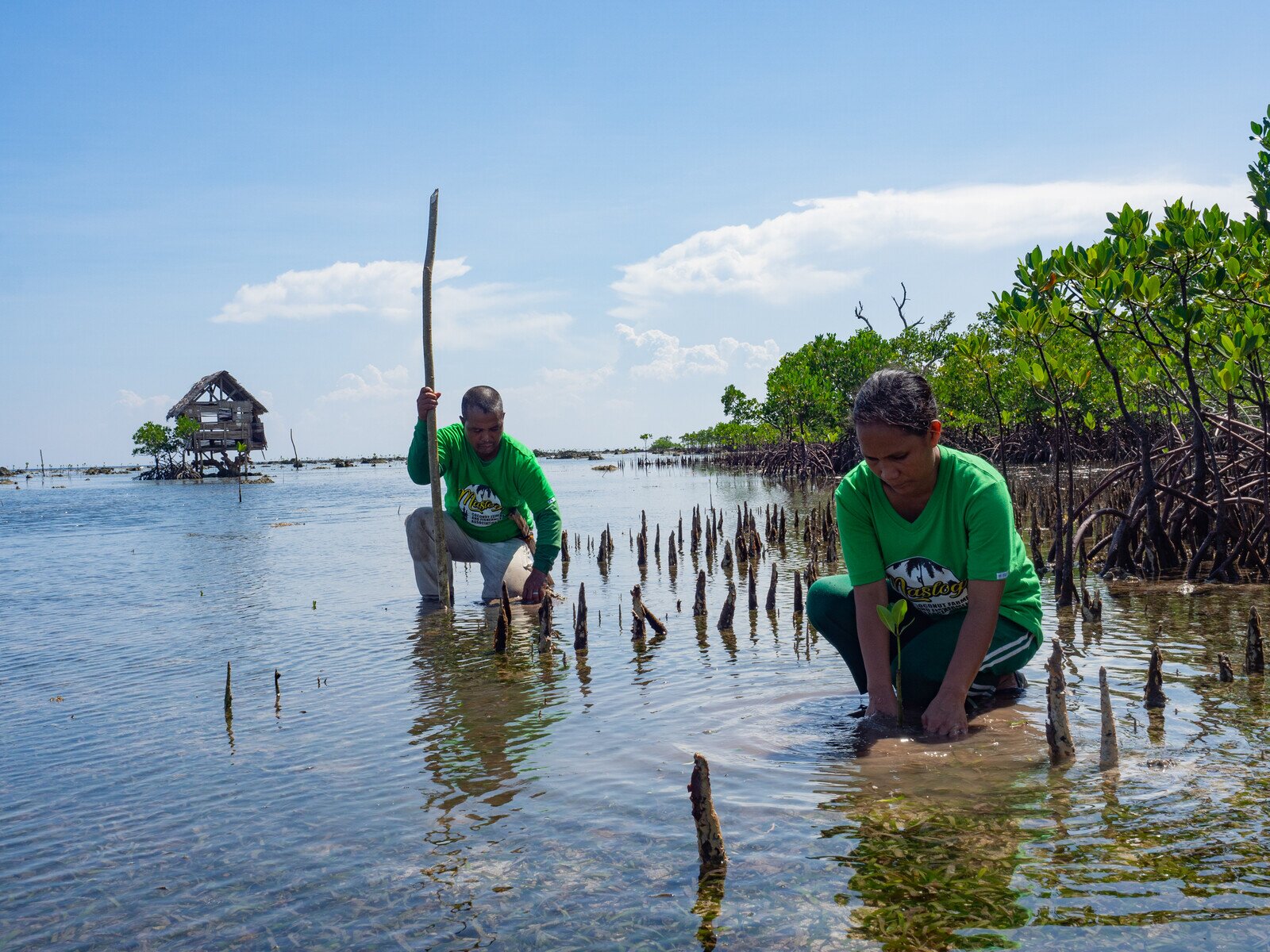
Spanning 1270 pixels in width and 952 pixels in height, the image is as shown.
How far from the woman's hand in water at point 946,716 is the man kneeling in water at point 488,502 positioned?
143 inches

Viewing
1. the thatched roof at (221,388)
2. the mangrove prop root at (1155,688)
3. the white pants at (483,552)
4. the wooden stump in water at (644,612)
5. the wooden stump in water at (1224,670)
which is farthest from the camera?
the thatched roof at (221,388)

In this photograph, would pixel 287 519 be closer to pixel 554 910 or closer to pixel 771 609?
pixel 771 609

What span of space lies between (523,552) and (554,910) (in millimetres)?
4971

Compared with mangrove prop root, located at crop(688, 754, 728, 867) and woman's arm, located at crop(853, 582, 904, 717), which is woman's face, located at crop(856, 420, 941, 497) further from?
mangrove prop root, located at crop(688, 754, 728, 867)

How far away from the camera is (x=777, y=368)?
122ft

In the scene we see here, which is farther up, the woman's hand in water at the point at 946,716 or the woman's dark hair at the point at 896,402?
the woman's dark hair at the point at 896,402

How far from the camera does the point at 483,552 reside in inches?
294

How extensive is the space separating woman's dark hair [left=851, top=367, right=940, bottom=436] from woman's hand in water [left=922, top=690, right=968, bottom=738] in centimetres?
98

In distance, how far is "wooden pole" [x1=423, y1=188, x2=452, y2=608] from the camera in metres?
6.72

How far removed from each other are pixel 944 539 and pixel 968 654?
452mm

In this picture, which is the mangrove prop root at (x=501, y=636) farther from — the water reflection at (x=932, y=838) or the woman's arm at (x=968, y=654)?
the woman's arm at (x=968, y=654)

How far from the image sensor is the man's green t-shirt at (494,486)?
22.9ft

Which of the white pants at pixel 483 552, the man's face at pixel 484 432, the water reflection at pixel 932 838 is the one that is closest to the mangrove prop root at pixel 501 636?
the white pants at pixel 483 552

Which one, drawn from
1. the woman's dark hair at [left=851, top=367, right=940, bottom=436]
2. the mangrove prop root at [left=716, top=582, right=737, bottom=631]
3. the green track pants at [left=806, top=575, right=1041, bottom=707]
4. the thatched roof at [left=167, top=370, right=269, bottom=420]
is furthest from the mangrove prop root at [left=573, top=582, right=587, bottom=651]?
the thatched roof at [left=167, top=370, right=269, bottom=420]
